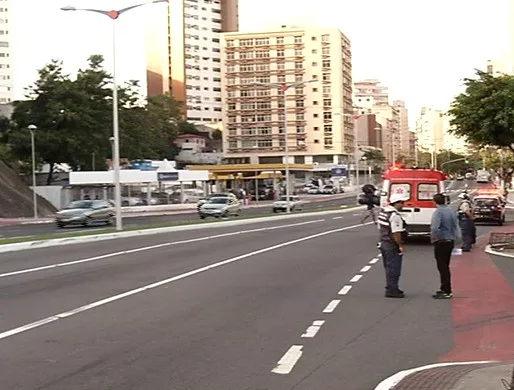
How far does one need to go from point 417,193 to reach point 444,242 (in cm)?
1182

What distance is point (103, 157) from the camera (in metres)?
71.1

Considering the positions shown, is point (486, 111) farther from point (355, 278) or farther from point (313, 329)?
point (313, 329)

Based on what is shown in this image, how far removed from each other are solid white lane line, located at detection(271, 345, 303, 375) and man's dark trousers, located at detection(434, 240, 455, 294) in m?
4.67

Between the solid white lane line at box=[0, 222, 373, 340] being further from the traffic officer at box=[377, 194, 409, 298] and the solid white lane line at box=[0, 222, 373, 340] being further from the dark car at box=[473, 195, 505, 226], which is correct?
the dark car at box=[473, 195, 505, 226]

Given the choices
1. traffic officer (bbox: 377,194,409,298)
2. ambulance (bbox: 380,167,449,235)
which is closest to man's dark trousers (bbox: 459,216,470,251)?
ambulance (bbox: 380,167,449,235)

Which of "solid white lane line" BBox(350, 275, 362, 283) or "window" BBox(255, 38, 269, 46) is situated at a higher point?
"window" BBox(255, 38, 269, 46)

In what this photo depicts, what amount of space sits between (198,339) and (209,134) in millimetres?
143942

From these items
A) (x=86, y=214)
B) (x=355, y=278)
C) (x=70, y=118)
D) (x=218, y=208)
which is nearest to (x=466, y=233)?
(x=355, y=278)

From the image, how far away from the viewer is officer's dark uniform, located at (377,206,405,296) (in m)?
12.3

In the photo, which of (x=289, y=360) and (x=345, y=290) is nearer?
(x=289, y=360)

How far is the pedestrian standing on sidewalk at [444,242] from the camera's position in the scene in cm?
1245

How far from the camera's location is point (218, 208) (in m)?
48.5

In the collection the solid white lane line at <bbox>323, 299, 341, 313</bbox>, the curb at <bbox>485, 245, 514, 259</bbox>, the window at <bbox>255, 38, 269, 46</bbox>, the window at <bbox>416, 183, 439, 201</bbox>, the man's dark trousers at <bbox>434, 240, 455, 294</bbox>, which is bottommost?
the curb at <bbox>485, 245, 514, 259</bbox>

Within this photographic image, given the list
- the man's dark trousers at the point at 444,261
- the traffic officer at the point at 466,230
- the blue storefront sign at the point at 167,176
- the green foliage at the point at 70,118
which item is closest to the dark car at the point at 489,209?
the traffic officer at the point at 466,230
